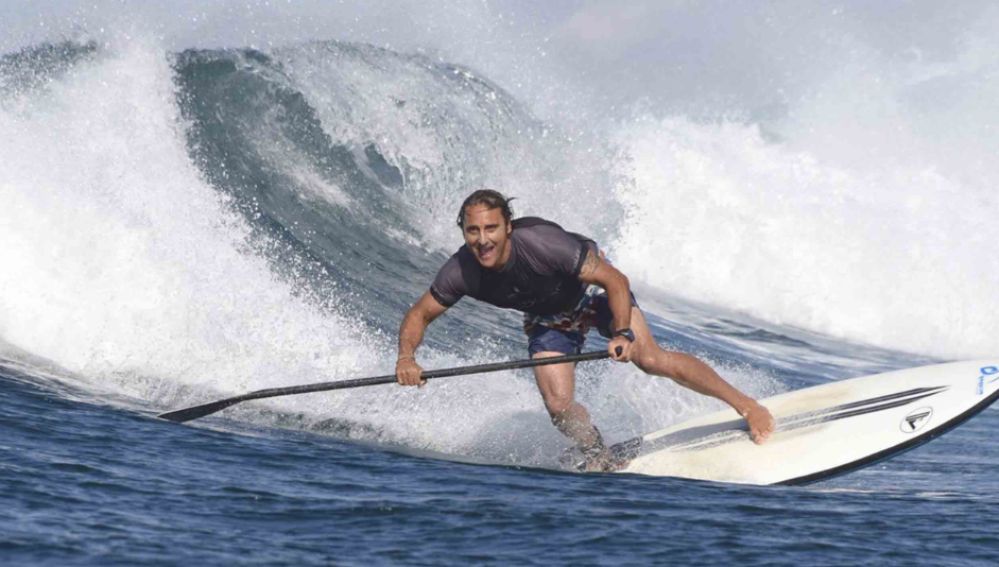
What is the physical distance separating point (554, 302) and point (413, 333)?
2.31 feet

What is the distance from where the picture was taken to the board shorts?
6344 mm

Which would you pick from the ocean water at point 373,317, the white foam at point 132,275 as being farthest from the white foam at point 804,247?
the white foam at point 132,275

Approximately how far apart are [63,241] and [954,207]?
17.3 meters

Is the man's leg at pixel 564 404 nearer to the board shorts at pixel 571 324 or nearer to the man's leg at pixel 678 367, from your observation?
the board shorts at pixel 571 324

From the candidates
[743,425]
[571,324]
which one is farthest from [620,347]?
[743,425]

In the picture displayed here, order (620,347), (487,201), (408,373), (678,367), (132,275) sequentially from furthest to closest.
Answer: (132,275) → (678,367) → (408,373) → (620,347) → (487,201)

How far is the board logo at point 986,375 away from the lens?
21.2 feet

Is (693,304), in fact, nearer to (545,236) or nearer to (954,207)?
(954,207)

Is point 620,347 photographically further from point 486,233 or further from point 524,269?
point 486,233

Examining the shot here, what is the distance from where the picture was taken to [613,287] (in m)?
5.80

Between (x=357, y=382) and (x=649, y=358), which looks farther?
(x=357, y=382)

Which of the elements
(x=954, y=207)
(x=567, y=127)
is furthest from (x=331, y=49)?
(x=954, y=207)

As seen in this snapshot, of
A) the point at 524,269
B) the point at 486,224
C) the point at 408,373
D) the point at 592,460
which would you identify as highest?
Answer: the point at 486,224

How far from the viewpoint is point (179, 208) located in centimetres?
941
